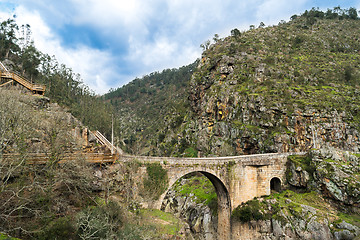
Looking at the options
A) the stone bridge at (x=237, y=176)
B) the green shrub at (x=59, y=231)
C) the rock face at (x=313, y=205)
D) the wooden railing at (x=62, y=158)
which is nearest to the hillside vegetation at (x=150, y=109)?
the stone bridge at (x=237, y=176)

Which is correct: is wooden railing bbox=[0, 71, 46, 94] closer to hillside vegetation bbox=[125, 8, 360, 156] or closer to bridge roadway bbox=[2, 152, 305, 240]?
bridge roadway bbox=[2, 152, 305, 240]

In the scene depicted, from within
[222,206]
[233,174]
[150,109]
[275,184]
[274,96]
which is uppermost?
[150,109]

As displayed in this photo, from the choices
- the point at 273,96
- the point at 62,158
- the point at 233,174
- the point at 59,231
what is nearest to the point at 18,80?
the point at 62,158

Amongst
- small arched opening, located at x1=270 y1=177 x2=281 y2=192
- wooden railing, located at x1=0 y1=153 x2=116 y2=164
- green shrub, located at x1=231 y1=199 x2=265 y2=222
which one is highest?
wooden railing, located at x1=0 y1=153 x2=116 y2=164

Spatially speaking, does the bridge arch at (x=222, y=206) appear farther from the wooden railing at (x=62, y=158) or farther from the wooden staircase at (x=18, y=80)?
the wooden staircase at (x=18, y=80)

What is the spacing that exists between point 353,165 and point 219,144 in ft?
80.8

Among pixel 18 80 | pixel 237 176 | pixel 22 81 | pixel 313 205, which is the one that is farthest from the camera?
pixel 22 81

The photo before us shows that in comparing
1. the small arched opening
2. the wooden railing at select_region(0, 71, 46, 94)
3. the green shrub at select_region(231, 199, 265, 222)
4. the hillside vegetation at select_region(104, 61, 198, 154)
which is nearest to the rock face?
the green shrub at select_region(231, 199, 265, 222)

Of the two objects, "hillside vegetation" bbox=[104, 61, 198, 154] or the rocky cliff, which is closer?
the rocky cliff

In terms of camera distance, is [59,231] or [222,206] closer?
[59,231]

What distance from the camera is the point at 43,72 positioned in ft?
165

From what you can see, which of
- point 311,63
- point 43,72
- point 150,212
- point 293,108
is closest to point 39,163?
point 150,212

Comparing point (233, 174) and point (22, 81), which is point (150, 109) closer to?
point (22, 81)

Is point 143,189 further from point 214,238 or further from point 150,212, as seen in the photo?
point 214,238
